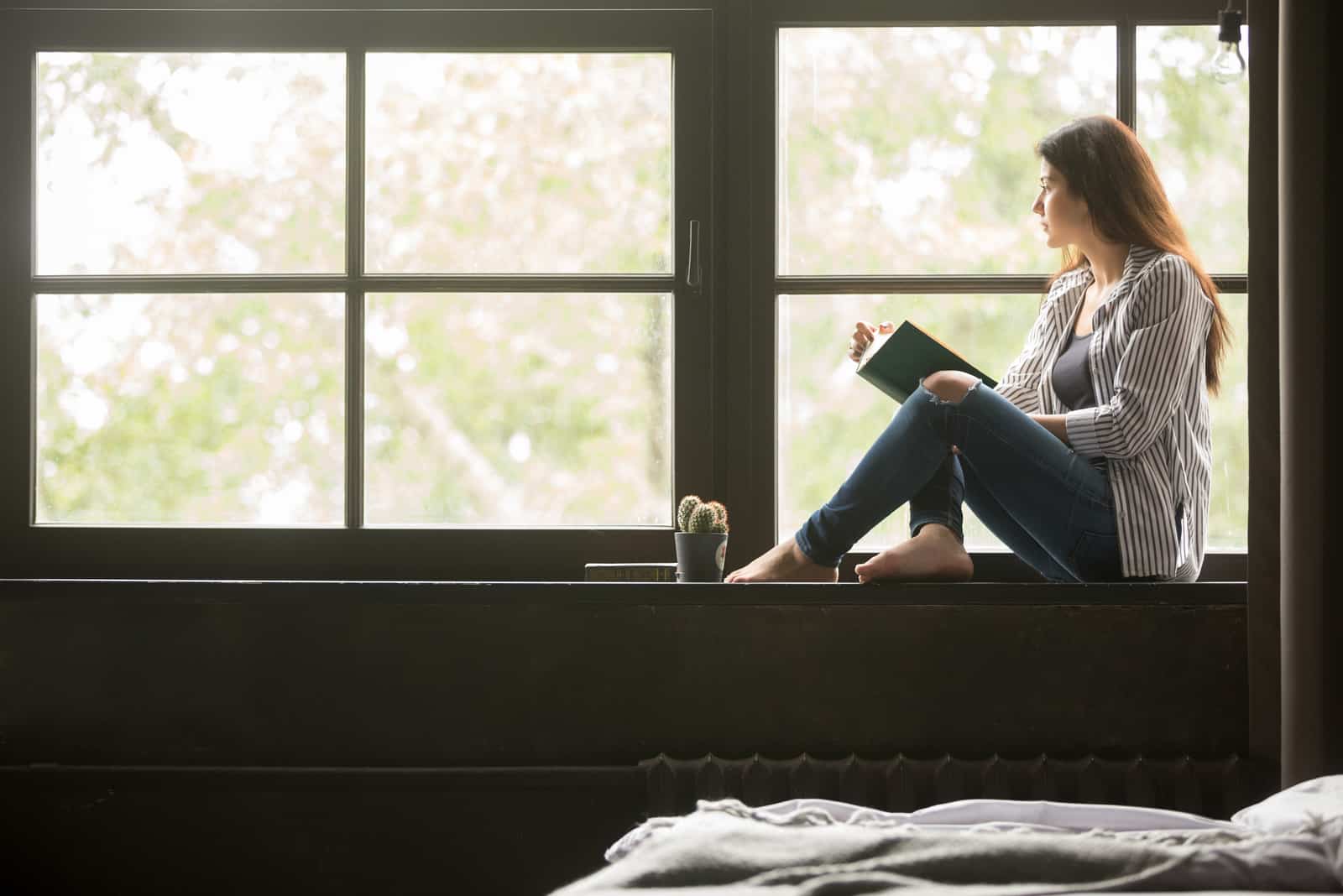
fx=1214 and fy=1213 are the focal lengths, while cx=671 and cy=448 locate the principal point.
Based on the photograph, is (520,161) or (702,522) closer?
(702,522)

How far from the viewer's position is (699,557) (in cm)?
199

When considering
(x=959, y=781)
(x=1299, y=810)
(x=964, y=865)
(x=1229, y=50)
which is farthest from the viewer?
(x=1229, y=50)

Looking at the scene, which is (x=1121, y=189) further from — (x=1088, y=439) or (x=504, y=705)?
(x=504, y=705)

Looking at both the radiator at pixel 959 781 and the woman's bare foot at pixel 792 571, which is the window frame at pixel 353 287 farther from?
the radiator at pixel 959 781

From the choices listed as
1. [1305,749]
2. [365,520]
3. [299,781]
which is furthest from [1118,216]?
[299,781]

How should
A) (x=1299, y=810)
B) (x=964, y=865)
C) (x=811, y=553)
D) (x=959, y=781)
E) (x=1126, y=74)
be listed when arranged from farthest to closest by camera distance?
(x=1126, y=74)
(x=811, y=553)
(x=959, y=781)
(x=1299, y=810)
(x=964, y=865)

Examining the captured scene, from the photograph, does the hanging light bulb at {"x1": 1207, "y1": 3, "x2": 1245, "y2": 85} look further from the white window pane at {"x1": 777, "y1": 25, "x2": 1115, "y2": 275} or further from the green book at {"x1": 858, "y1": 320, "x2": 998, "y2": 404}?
the green book at {"x1": 858, "y1": 320, "x2": 998, "y2": 404}

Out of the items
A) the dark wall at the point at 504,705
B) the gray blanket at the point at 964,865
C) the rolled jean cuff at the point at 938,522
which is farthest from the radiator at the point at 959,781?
the gray blanket at the point at 964,865

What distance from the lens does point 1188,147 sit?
7.25 feet

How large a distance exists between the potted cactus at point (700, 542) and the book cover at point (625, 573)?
1.4 inches

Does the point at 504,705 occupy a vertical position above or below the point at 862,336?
below

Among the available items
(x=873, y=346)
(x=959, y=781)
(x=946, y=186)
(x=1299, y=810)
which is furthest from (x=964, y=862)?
(x=946, y=186)

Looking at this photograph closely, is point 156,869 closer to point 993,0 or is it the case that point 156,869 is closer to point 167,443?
point 167,443

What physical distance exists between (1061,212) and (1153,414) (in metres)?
0.39
